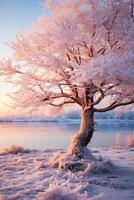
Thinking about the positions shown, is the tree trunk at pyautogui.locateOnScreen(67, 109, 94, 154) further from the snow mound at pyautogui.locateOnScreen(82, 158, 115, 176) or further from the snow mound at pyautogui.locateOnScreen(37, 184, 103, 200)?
the snow mound at pyautogui.locateOnScreen(37, 184, 103, 200)

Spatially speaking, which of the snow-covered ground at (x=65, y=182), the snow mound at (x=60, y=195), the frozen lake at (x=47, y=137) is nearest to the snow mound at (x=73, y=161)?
the snow-covered ground at (x=65, y=182)

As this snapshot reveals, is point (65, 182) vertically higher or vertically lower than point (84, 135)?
lower

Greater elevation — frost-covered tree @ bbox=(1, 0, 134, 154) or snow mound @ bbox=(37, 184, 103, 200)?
Answer: frost-covered tree @ bbox=(1, 0, 134, 154)

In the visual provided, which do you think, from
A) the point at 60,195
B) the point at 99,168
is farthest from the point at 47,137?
the point at 60,195

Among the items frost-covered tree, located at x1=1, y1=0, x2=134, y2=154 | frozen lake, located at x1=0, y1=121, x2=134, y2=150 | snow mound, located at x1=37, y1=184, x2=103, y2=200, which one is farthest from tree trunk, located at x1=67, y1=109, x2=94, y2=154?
frozen lake, located at x1=0, y1=121, x2=134, y2=150

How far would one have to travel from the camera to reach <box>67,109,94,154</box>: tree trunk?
11.5 meters

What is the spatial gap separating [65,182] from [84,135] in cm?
435

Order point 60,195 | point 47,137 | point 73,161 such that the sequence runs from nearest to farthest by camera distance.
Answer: point 60,195, point 73,161, point 47,137

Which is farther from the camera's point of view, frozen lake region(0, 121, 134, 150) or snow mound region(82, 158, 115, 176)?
frozen lake region(0, 121, 134, 150)

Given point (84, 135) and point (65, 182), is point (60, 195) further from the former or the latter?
point (84, 135)

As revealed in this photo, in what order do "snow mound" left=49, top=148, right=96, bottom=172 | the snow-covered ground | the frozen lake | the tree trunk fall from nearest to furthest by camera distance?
the snow-covered ground < "snow mound" left=49, top=148, right=96, bottom=172 < the tree trunk < the frozen lake

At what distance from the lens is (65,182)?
7.89 m

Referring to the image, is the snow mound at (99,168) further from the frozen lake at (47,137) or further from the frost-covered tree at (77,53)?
the frozen lake at (47,137)

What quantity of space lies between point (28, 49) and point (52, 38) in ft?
3.49
